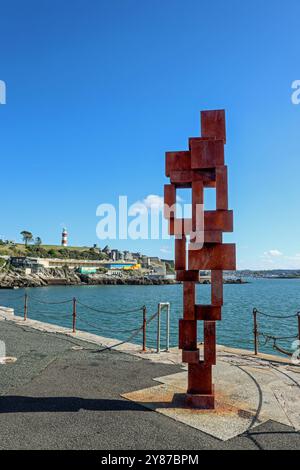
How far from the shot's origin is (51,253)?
6058 inches

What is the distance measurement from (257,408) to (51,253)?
155 meters

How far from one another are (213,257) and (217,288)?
0.53m

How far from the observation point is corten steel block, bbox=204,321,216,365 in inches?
238

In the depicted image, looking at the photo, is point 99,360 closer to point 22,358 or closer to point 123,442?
point 22,358

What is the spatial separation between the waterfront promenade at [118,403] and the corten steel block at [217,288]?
169cm

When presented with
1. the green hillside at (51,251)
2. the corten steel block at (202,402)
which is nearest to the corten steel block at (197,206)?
the corten steel block at (202,402)

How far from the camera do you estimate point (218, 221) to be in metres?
6.08

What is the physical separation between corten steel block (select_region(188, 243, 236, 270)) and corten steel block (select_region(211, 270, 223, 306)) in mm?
127

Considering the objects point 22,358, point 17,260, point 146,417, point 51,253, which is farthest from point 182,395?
point 51,253

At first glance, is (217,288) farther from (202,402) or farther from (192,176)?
(192,176)

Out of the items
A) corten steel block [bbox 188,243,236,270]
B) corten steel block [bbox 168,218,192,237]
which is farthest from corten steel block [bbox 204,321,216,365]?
corten steel block [bbox 168,218,192,237]

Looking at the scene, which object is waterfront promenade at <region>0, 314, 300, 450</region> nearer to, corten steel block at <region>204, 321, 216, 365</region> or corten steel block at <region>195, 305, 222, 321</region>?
corten steel block at <region>204, 321, 216, 365</region>

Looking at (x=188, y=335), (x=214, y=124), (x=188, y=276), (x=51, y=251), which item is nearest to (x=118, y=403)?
(x=188, y=335)

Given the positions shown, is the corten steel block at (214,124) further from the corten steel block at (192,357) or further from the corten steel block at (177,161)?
the corten steel block at (192,357)
